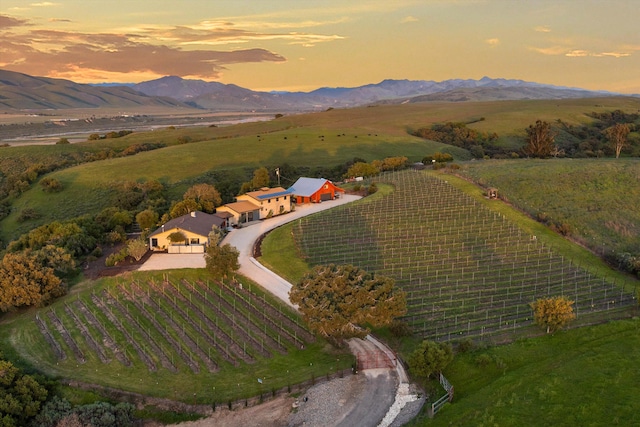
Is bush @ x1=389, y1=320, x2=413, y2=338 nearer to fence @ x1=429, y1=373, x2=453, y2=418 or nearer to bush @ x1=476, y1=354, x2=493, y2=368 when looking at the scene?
bush @ x1=476, y1=354, x2=493, y2=368

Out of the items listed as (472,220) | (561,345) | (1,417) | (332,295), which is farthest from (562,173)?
(1,417)

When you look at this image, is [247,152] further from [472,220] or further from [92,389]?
[92,389]

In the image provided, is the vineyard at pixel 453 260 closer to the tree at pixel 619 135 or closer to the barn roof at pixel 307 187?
the barn roof at pixel 307 187

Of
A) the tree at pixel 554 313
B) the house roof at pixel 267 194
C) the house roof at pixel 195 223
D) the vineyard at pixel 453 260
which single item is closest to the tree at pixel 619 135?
the vineyard at pixel 453 260

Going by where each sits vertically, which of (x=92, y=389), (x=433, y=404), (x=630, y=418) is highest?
(x=630, y=418)

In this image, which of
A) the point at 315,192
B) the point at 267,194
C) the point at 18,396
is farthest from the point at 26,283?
the point at 315,192

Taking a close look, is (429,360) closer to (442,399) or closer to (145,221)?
(442,399)

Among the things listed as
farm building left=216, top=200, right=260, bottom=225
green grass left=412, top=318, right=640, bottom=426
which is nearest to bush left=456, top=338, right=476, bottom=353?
green grass left=412, top=318, right=640, bottom=426
